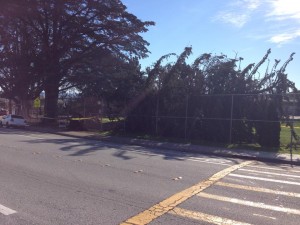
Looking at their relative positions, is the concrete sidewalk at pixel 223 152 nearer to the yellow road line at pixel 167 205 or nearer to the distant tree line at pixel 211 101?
the distant tree line at pixel 211 101

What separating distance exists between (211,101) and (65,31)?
70.1 feet

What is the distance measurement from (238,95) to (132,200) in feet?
47.0

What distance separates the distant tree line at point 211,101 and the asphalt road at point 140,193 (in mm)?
8063

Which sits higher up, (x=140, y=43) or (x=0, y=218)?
(x=140, y=43)

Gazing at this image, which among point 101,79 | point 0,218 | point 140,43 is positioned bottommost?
point 0,218

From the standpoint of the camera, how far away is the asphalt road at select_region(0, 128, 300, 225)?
6227mm

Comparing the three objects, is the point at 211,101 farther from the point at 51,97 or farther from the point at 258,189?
the point at 51,97

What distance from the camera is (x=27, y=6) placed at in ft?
120

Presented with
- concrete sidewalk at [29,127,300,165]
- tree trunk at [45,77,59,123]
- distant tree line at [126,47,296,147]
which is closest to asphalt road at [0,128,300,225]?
concrete sidewalk at [29,127,300,165]

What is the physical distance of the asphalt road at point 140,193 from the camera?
6227mm

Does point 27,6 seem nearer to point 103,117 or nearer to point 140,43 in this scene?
point 140,43

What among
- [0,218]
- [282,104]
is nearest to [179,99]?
[282,104]

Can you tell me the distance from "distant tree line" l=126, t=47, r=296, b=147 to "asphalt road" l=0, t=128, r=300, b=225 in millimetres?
8063

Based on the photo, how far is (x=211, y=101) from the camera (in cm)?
2178
